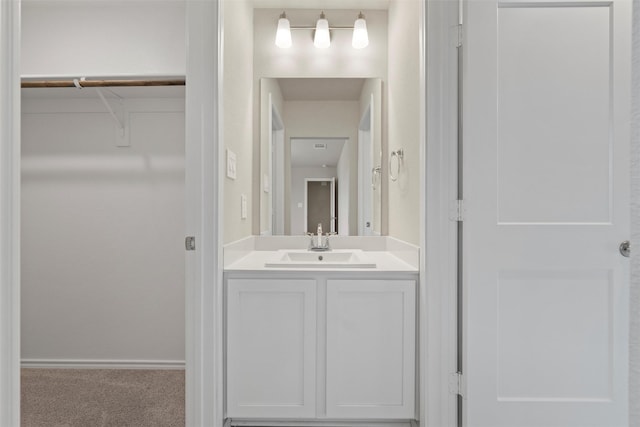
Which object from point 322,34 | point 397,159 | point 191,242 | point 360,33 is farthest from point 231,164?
point 360,33

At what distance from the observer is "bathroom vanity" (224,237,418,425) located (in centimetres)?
166

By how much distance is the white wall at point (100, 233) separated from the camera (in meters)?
2.47

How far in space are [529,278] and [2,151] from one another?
1746 mm

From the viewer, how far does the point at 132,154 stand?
2.49 meters

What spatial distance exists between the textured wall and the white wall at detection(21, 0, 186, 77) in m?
2.28

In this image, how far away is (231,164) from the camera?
1.85m

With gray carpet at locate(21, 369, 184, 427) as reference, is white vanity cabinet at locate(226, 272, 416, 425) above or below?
above

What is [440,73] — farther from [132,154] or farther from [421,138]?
[132,154]

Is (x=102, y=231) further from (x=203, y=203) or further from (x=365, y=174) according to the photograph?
(x=365, y=174)

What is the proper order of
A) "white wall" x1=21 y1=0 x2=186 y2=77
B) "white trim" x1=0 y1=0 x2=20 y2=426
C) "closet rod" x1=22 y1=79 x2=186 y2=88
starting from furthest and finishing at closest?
"white wall" x1=21 y1=0 x2=186 y2=77 → "closet rod" x1=22 y1=79 x2=186 y2=88 → "white trim" x1=0 y1=0 x2=20 y2=426

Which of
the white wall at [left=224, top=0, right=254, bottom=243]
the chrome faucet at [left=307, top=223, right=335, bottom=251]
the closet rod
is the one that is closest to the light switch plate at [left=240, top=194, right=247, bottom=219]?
the white wall at [left=224, top=0, right=254, bottom=243]

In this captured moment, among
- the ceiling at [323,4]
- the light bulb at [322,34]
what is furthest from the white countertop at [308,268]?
the ceiling at [323,4]

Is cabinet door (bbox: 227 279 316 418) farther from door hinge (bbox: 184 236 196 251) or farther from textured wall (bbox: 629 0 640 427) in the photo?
textured wall (bbox: 629 0 640 427)

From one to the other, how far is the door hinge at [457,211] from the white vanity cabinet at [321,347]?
0.36 meters
